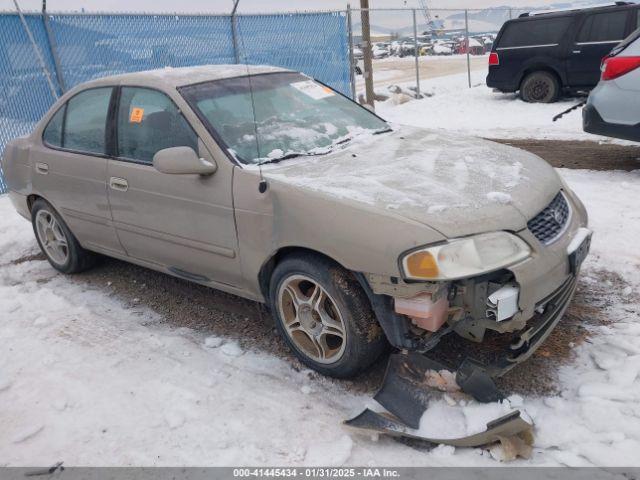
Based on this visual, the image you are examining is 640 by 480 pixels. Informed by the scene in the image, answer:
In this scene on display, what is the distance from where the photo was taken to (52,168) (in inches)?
177

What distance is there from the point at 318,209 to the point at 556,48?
10.3 metres

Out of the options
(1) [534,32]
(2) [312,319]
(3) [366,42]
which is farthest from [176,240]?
(1) [534,32]

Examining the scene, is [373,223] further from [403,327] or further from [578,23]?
[578,23]

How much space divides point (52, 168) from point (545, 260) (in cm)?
376

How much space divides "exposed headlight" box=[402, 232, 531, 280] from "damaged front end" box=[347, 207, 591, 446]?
0.15ft

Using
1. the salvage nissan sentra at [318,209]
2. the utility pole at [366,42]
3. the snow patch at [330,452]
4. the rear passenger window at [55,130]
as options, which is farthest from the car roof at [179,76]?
the utility pole at [366,42]

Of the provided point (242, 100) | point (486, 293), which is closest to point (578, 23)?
point (242, 100)

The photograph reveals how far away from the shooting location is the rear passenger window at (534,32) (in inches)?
445

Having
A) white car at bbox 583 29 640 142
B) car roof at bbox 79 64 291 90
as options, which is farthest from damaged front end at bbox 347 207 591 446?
white car at bbox 583 29 640 142

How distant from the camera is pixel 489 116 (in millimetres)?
Result: 11086

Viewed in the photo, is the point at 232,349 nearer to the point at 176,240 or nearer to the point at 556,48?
the point at 176,240

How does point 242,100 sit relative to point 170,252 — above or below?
above

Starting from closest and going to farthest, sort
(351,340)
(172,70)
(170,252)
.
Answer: (351,340) < (170,252) < (172,70)

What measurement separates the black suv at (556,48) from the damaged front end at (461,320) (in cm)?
965
